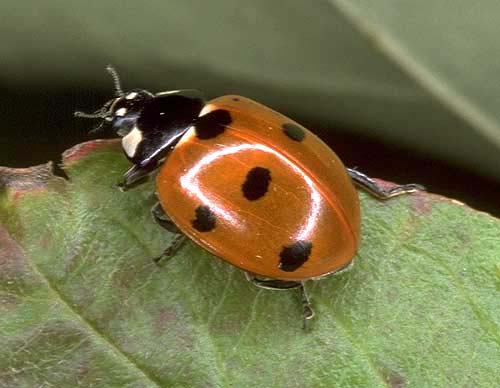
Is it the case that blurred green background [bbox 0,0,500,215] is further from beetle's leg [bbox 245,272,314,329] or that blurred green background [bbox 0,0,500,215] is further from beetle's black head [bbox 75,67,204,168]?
beetle's leg [bbox 245,272,314,329]

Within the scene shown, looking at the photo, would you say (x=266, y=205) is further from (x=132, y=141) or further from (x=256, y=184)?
(x=132, y=141)

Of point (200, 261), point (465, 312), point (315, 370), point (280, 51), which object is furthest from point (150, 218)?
point (280, 51)

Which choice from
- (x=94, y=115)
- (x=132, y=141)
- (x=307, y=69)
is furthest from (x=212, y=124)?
(x=307, y=69)

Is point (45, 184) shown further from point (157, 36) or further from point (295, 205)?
point (157, 36)

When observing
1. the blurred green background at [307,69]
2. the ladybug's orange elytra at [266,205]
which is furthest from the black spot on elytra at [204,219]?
the blurred green background at [307,69]

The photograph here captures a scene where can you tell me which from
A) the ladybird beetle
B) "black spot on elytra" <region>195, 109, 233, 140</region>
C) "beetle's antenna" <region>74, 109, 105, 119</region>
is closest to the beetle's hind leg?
the ladybird beetle

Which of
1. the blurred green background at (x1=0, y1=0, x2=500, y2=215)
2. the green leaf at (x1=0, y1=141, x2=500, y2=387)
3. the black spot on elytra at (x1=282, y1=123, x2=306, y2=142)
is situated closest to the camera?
the green leaf at (x1=0, y1=141, x2=500, y2=387)
